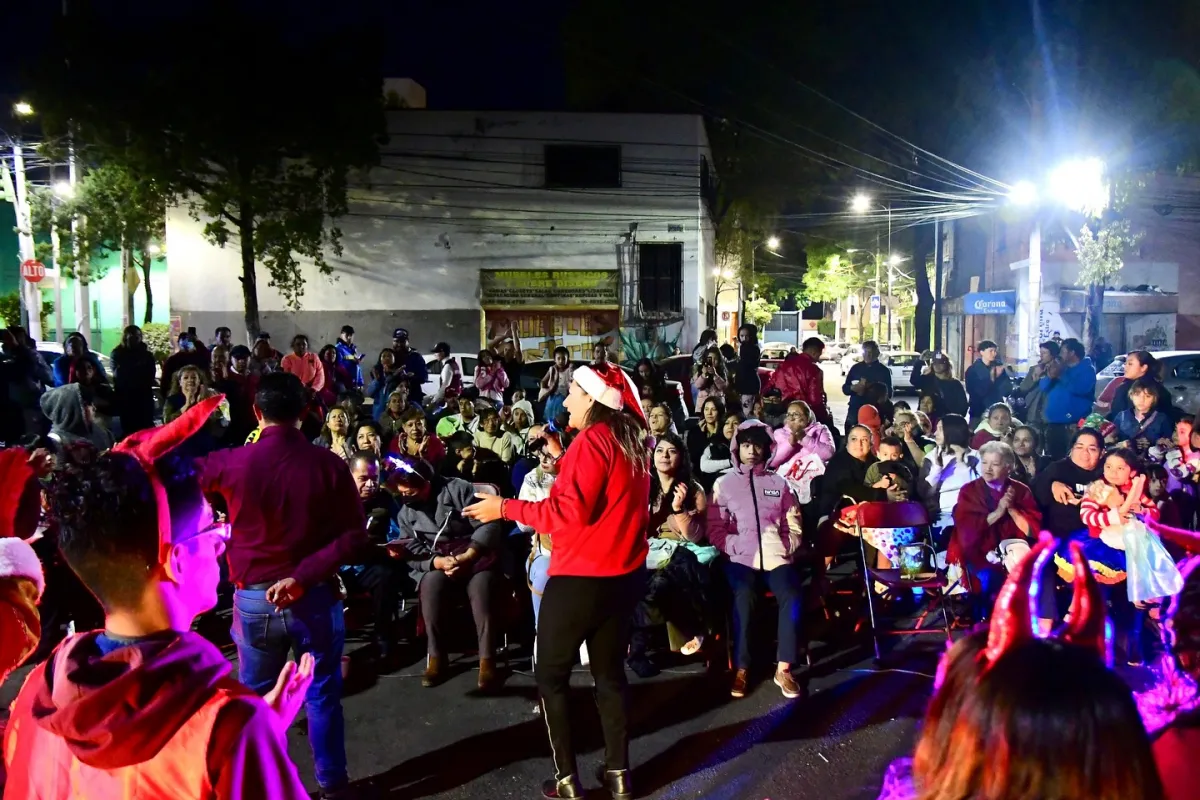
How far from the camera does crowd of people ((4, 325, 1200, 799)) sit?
5.33 feet

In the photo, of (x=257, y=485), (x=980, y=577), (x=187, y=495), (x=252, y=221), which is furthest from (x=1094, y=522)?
(x=252, y=221)

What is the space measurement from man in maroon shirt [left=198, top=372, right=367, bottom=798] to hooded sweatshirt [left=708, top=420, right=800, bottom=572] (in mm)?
2637

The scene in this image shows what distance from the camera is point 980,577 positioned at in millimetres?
5863

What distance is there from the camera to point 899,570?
6129 mm

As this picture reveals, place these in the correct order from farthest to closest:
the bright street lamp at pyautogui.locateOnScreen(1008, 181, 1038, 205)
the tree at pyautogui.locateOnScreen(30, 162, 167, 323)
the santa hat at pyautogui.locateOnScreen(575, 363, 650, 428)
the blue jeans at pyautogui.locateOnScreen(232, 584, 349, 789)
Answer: the tree at pyautogui.locateOnScreen(30, 162, 167, 323)
the bright street lamp at pyautogui.locateOnScreen(1008, 181, 1038, 205)
the santa hat at pyautogui.locateOnScreen(575, 363, 650, 428)
the blue jeans at pyautogui.locateOnScreen(232, 584, 349, 789)

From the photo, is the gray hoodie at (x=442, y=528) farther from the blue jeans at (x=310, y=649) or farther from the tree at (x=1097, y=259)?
the tree at (x=1097, y=259)

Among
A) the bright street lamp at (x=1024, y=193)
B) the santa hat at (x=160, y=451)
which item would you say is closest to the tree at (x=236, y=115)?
the bright street lamp at (x=1024, y=193)

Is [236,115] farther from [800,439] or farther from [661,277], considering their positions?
[800,439]

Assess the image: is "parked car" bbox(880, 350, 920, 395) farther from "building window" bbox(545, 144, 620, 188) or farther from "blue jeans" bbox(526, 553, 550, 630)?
"blue jeans" bbox(526, 553, 550, 630)

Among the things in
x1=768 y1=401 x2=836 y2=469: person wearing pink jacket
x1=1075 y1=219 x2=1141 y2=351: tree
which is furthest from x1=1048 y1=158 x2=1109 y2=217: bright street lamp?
x1=768 y1=401 x2=836 y2=469: person wearing pink jacket

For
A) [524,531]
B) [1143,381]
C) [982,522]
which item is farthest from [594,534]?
[1143,381]

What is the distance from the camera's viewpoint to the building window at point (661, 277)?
26766 millimetres

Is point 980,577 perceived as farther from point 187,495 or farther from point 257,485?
point 187,495

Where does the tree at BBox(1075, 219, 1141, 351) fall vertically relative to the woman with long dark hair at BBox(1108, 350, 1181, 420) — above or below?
above
